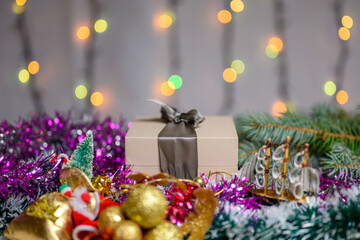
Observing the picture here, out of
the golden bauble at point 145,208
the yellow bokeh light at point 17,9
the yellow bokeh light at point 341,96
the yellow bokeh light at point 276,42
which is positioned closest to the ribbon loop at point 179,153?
the golden bauble at point 145,208

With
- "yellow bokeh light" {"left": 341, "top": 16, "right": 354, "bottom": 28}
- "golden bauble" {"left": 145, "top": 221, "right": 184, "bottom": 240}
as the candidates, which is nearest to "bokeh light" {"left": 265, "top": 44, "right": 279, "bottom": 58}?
"yellow bokeh light" {"left": 341, "top": 16, "right": 354, "bottom": 28}

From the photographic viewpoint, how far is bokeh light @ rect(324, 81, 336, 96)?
145 centimetres

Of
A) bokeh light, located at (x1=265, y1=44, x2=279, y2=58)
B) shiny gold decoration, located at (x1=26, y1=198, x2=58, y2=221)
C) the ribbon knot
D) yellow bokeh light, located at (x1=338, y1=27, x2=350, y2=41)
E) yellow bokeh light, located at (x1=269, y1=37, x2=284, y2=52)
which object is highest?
yellow bokeh light, located at (x1=338, y1=27, x2=350, y2=41)

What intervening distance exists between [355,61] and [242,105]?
0.45 m

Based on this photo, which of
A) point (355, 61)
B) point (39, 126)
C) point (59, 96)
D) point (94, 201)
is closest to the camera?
point (94, 201)

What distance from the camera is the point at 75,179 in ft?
2.43

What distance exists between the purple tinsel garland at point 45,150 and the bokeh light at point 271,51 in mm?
625

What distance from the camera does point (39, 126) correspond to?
117 centimetres

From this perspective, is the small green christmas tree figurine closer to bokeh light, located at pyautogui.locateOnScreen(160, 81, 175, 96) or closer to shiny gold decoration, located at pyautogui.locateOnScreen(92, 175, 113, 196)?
shiny gold decoration, located at pyautogui.locateOnScreen(92, 175, 113, 196)

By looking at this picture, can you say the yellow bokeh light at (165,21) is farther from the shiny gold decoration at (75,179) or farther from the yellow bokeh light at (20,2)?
the shiny gold decoration at (75,179)

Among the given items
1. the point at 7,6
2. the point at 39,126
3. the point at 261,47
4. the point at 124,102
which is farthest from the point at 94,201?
the point at 7,6

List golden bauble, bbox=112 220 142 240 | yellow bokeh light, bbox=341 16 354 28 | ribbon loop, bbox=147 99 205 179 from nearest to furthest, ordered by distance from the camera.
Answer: golden bauble, bbox=112 220 142 240 < ribbon loop, bbox=147 99 205 179 < yellow bokeh light, bbox=341 16 354 28

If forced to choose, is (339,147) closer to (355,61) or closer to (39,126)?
(355,61)

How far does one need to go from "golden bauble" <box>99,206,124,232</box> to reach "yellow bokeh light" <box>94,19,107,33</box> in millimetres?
978
